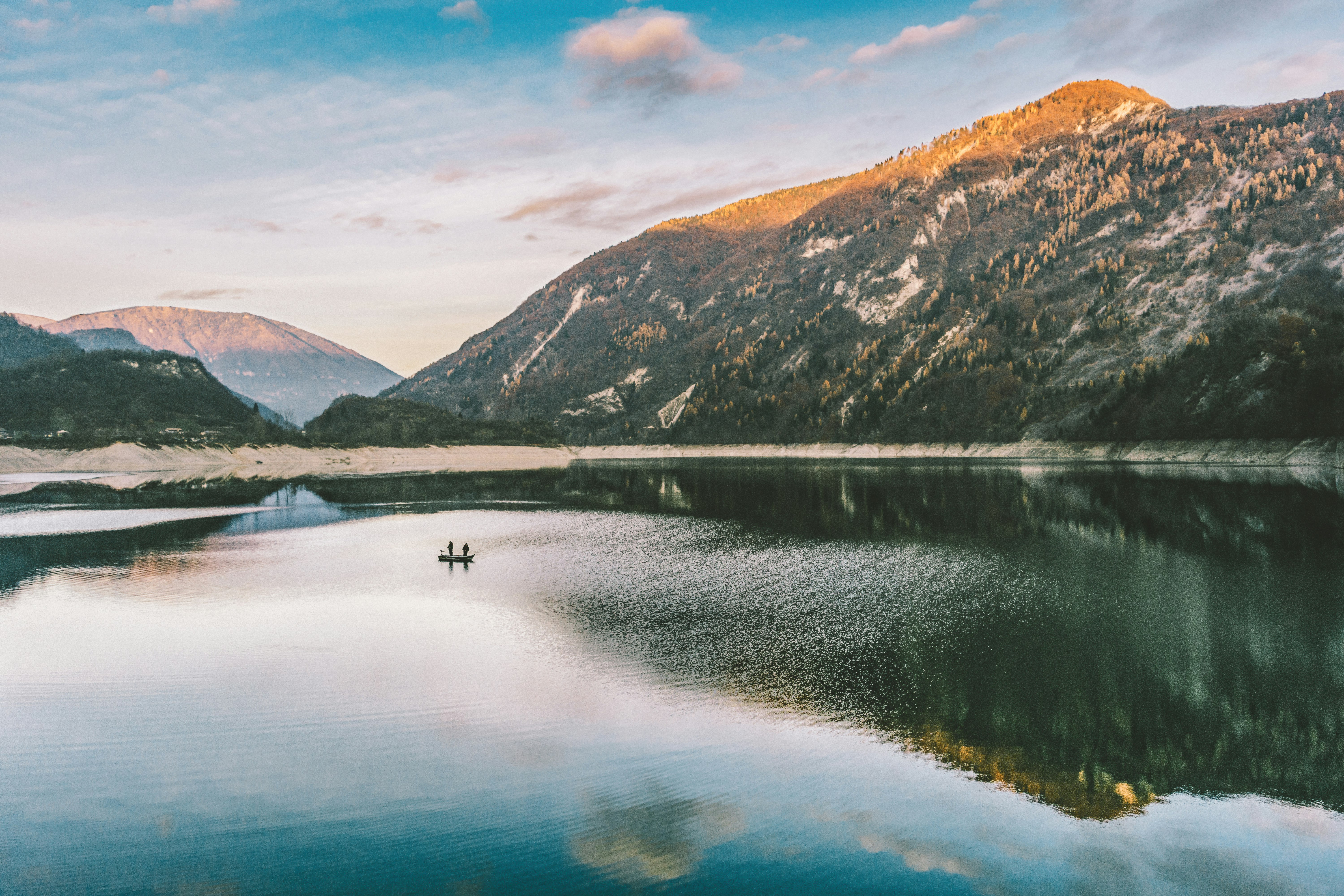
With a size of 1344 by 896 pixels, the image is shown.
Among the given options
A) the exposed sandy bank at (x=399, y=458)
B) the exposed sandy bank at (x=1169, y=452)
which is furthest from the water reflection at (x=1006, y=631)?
the exposed sandy bank at (x=399, y=458)

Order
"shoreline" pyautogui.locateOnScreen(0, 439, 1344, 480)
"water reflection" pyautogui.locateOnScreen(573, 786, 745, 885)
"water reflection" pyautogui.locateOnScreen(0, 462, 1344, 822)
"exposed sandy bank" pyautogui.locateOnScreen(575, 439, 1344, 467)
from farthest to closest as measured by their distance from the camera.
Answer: "shoreline" pyautogui.locateOnScreen(0, 439, 1344, 480)
"exposed sandy bank" pyautogui.locateOnScreen(575, 439, 1344, 467)
"water reflection" pyautogui.locateOnScreen(0, 462, 1344, 822)
"water reflection" pyautogui.locateOnScreen(573, 786, 745, 885)

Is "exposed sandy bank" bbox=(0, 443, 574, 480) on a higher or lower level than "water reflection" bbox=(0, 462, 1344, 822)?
higher

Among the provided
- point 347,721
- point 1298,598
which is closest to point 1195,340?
point 1298,598

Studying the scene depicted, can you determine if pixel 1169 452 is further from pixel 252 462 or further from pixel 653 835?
pixel 252 462

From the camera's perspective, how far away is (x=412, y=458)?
174125mm

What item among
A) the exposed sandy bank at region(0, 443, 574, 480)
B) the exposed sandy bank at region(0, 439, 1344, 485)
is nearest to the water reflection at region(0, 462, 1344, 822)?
the exposed sandy bank at region(0, 439, 1344, 485)

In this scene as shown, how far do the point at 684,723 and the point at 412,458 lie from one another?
169 metres

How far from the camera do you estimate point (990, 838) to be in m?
10.8

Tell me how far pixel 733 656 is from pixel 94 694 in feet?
46.3

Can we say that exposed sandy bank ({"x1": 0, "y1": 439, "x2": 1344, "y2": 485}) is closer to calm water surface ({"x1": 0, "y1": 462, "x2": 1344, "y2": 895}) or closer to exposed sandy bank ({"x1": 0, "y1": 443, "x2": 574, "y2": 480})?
exposed sandy bank ({"x1": 0, "y1": 443, "x2": 574, "y2": 480})

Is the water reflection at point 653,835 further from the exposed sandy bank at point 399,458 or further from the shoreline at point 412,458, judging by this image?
the shoreline at point 412,458

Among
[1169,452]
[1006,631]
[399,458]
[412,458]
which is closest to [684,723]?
[1006,631]

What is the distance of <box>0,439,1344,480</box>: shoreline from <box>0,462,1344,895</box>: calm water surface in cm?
8868

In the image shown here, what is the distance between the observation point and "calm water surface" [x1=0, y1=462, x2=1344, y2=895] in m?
10.2
